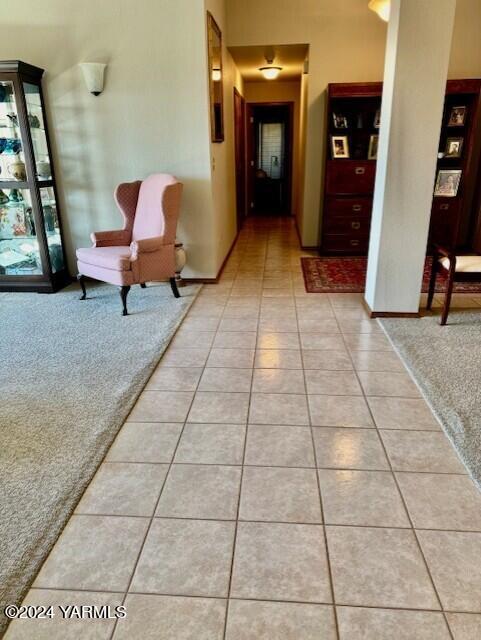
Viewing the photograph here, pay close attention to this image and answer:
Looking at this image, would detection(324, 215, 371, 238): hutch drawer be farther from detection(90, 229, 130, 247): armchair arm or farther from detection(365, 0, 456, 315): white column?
detection(90, 229, 130, 247): armchair arm

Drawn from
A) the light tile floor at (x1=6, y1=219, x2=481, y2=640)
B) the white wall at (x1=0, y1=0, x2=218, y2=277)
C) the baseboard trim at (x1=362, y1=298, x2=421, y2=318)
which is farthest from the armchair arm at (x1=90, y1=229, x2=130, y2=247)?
the baseboard trim at (x1=362, y1=298, x2=421, y2=318)

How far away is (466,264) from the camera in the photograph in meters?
3.32

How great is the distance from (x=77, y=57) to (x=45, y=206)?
137 centimetres

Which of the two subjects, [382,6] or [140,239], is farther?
[140,239]

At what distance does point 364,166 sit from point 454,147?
41.4 inches

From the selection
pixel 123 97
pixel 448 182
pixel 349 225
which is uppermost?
pixel 123 97

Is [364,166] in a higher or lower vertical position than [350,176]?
higher

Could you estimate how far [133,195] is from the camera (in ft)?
13.8

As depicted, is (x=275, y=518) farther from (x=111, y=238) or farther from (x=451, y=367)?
(x=111, y=238)

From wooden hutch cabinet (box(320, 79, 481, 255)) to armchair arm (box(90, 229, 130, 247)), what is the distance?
252 cm

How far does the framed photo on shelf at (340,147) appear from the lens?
211 inches

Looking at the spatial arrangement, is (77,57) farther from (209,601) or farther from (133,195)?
(209,601)

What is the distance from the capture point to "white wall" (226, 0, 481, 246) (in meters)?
5.01

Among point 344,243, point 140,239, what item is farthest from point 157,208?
point 344,243
